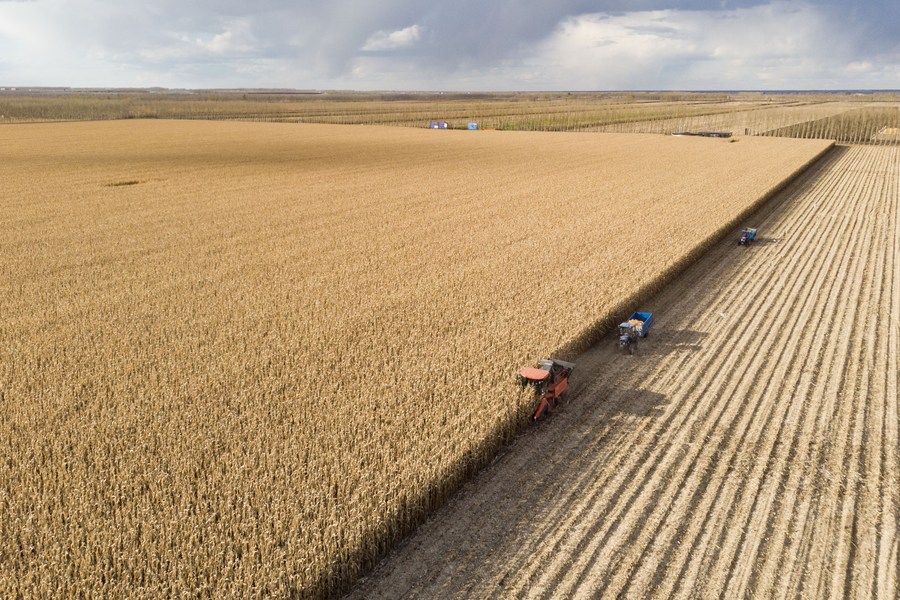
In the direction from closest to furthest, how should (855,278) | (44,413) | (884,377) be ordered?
(44,413)
(884,377)
(855,278)

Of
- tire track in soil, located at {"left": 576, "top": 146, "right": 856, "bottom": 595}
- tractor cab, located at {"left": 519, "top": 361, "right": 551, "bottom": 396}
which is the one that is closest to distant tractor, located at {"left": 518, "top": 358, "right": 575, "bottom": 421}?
tractor cab, located at {"left": 519, "top": 361, "right": 551, "bottom": 396}

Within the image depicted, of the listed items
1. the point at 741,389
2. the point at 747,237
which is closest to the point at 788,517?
the point at 741,389

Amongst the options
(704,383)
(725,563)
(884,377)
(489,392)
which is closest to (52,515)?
(489,392)

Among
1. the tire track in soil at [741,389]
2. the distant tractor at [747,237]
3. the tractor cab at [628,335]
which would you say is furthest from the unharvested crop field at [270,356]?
the tire track in soil at [741,389]

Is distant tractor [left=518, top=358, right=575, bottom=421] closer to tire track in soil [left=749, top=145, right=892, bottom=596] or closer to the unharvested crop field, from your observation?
the unharvested crop field

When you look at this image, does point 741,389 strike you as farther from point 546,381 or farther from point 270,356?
point 270,356

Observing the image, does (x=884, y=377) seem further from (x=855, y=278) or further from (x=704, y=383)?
(x=855, y=278)
